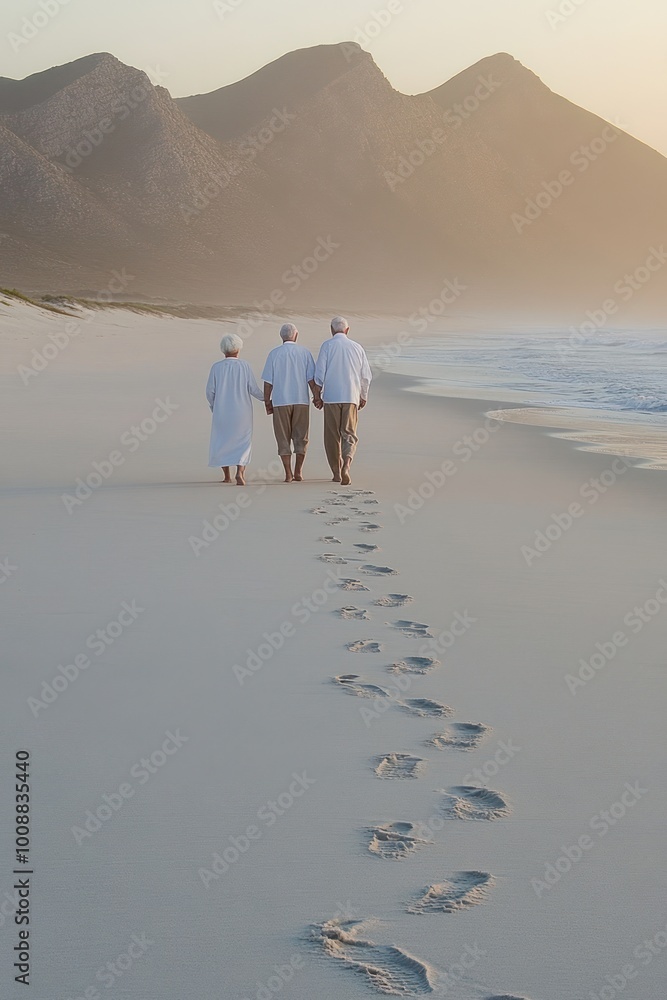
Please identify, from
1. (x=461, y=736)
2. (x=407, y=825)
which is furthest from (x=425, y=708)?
(x=407, y=825)

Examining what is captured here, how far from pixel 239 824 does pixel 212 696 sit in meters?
1.14

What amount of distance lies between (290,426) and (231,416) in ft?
1.89

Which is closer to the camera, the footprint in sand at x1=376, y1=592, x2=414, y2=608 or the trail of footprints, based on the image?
the trail of footprints

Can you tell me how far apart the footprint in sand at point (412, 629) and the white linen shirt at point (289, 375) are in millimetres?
4888

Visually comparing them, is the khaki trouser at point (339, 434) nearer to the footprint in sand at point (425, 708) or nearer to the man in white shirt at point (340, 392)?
the man in white shirt at point (340, 392)

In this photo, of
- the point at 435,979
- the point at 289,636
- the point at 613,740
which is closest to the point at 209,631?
the point at 289,636

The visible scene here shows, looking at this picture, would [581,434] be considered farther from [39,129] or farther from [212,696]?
[39,129]

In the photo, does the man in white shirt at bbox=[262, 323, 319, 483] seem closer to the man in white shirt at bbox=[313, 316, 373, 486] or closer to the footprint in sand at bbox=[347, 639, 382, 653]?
the man in white shirt at bbox=[313, 316, 373, 486]

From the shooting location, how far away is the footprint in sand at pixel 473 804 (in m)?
3.52

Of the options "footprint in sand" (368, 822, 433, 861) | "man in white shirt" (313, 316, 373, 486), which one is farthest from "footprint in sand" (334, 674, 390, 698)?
"man in white shirt" (313, 316, 373, 486)

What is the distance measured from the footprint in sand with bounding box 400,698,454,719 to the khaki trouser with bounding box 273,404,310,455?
19.6 ft

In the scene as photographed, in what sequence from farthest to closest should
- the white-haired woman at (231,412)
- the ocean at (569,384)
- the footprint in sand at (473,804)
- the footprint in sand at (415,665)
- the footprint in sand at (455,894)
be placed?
the ocean at (569,384) → the white-haired woman at (231,412) → the footprint in sand at (415,665) → the footprint in sand at (473,804) → the footprint in sand at (455,894)

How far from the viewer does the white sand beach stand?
286 centimetres

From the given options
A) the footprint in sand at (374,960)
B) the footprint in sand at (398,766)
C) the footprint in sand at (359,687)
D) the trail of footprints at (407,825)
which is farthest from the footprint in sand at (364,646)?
the footprint in sand at (374,960)
